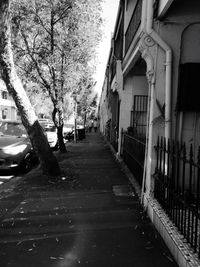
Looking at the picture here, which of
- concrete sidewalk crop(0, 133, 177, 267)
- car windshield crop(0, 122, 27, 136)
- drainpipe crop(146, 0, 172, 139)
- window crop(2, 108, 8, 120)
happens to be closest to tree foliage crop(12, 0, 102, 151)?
car windshield crop(0, 122, 27, 136)

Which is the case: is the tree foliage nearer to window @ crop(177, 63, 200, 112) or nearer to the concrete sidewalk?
the concrete sidewalk

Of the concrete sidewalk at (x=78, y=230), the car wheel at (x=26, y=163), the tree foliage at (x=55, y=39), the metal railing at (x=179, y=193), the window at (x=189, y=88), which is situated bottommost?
the concrete sidewalk at (x=78, y=230)

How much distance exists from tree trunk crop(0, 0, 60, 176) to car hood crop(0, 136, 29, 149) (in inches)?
57.9

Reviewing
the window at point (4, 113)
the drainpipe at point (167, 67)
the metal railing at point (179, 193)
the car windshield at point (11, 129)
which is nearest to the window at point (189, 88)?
the drainpipe at point (167, 67)

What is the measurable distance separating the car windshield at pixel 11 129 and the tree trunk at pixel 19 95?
260 cm

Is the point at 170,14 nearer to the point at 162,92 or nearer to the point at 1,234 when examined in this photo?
the point at 162,92

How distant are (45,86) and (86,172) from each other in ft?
17.8

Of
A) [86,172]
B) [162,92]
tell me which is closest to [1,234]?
[162,92]

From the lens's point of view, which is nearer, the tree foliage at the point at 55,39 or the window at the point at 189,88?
the window at the point at 189,88

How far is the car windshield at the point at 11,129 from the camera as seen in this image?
10.6 m

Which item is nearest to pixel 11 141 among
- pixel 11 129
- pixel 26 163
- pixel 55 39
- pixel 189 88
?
pixel 26 163

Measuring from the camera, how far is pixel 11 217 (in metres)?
5.06

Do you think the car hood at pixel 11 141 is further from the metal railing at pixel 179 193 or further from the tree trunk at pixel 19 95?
the metal railing at pixel 179 193

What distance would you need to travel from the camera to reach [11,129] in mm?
10781
